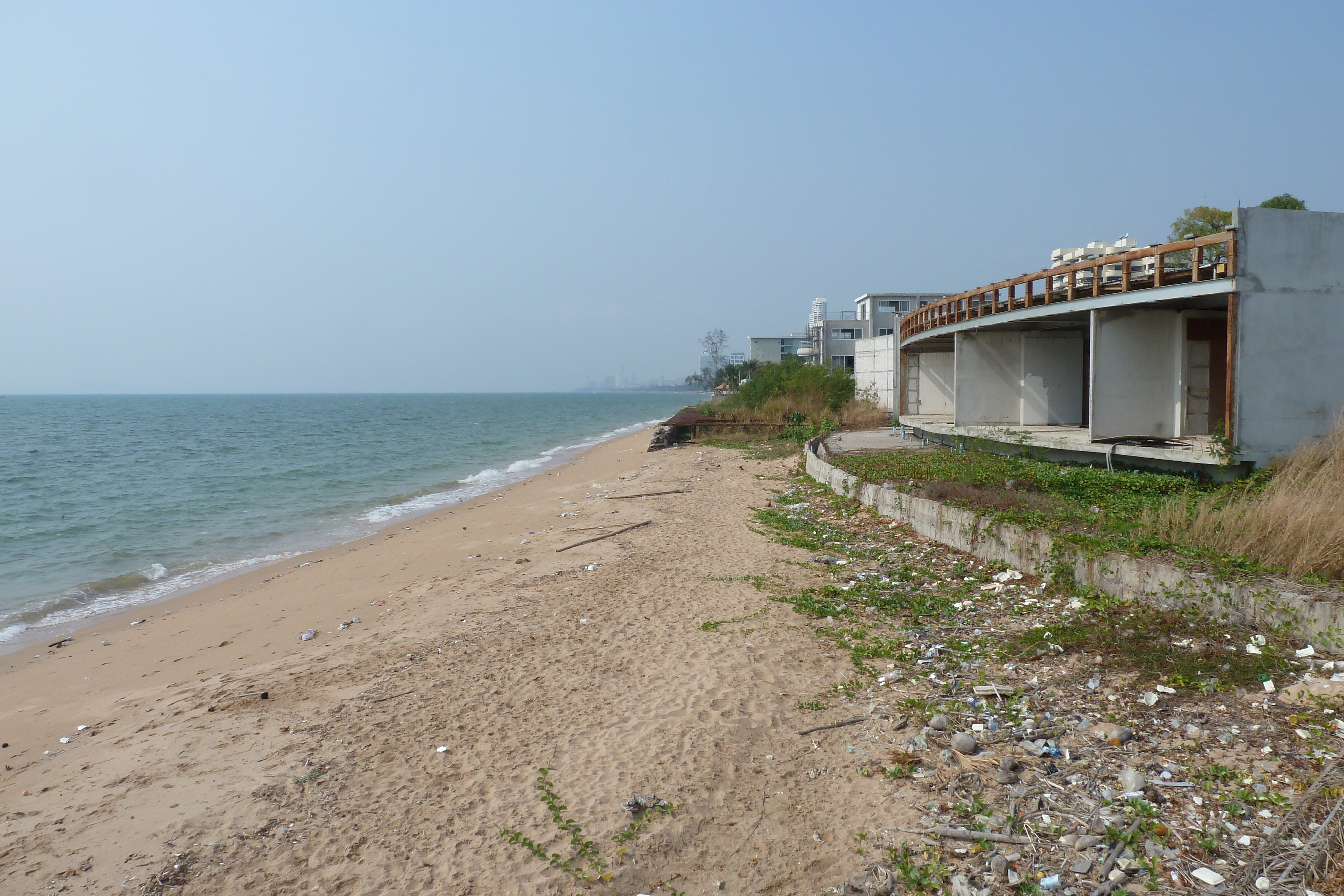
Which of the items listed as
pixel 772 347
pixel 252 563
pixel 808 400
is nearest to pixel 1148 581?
pixel 252 563

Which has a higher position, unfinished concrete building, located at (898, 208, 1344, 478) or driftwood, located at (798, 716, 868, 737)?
unfinished concrete building, located at (898, 208, 1344, 478)

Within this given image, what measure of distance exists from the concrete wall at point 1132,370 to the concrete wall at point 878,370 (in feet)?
57.0

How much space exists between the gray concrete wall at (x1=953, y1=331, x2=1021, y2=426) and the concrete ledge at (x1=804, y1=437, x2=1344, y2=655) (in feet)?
26.5

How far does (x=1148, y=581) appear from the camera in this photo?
6.74 m

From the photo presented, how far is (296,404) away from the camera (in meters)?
151

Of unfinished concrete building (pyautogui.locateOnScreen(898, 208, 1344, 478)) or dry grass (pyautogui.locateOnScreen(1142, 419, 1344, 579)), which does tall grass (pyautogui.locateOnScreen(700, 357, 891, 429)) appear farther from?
dry grass (pyautogui.locateOnScreen(1142, 419, 1344, 579))

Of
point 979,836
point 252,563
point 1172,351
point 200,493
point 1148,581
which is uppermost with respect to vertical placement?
point 1172,351

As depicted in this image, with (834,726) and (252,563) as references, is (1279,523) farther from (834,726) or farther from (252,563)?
(252,563)

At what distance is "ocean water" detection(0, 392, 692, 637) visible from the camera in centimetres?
1366

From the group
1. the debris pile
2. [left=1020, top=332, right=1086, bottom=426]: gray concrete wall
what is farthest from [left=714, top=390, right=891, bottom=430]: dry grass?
the debris pile

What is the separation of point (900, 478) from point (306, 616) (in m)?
9.19

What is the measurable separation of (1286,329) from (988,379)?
7747 millimetres

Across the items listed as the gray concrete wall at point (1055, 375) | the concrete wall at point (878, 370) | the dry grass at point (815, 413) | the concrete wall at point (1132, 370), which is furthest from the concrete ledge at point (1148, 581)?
the concrete wall at point (878, 370)

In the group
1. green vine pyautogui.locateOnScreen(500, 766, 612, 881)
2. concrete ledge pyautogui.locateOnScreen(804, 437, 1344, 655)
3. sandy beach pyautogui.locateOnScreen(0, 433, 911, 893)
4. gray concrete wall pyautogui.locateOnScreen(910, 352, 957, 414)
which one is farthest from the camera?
gray concrete wall pyautogui.locateOnScreen(910, 352, 957, 414)
